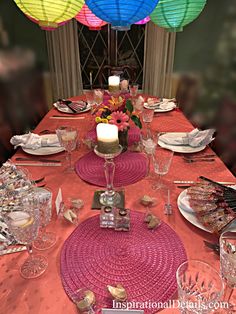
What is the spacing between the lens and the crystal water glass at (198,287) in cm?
58

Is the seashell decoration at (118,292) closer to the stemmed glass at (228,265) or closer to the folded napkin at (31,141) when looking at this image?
the stemmed glass at (228,265)

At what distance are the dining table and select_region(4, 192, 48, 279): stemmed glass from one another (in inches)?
0.7

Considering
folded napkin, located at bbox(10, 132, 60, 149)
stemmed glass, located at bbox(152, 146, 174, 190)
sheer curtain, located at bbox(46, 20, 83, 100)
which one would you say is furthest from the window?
stemmed glass, located at bbox(152, 146, 174, 190)

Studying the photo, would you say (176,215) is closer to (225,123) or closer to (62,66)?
(225,123)

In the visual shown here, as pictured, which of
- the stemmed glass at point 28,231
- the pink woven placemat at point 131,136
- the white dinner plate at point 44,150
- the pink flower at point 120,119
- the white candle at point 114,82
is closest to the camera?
the stemmed glass at point 28,231

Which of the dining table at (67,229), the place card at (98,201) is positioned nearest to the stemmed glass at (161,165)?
the dining table at (67,229)

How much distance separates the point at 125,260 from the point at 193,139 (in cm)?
82

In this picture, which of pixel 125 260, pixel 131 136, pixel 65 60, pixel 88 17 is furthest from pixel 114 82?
pixel 125 260

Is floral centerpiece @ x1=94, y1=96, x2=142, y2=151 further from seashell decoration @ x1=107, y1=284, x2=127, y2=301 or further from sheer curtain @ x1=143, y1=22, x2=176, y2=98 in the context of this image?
sheer curtain @ x1=143, y1=22, x2=176, y2=98

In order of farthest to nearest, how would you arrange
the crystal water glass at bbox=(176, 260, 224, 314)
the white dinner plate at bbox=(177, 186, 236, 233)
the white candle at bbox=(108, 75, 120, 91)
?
the white candle at bbox=(108, 75, 120, 91), the white dinner plate at bbox=(177, 186, 236, 233), the crystal water glass at bbox=(176, 260, 224, 314)

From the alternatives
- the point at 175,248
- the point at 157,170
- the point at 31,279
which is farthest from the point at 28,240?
the point at 157,170

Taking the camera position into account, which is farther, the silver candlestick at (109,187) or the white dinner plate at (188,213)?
the silver candlestick at (109,187)

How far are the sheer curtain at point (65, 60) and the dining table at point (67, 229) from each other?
5.98 feet

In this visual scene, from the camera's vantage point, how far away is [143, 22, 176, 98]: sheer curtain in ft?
9.61
